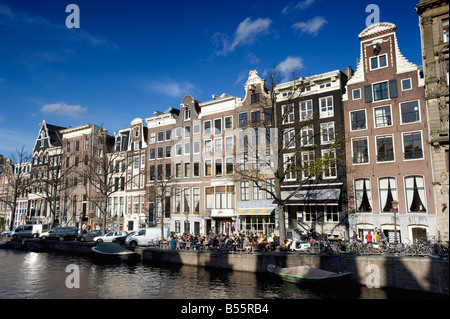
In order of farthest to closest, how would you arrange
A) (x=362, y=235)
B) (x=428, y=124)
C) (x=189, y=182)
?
1. (x=189, y=182)
2. (x=362, y=235)
3. (x=428, y=124)

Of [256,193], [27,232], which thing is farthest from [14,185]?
[256,193]

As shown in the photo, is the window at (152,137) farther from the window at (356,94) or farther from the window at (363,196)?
the window at (363,196)

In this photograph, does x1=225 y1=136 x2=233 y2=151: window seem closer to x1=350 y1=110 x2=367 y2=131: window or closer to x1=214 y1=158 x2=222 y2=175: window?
x1=214 y1=158 x2=222 y2=175: window

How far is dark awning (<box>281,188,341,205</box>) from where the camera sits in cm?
3334

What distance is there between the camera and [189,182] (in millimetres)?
47312

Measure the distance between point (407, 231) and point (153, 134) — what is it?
120 ft

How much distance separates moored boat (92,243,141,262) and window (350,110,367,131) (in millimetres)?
24139

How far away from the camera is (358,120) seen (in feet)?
112

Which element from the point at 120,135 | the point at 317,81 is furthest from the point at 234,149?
the point at 120,135

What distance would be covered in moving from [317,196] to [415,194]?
28.2ft

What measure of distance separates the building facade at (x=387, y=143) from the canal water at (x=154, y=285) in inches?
470

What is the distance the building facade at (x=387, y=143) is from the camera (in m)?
30.0

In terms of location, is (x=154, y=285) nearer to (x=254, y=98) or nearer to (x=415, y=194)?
(x=415, y=194)
